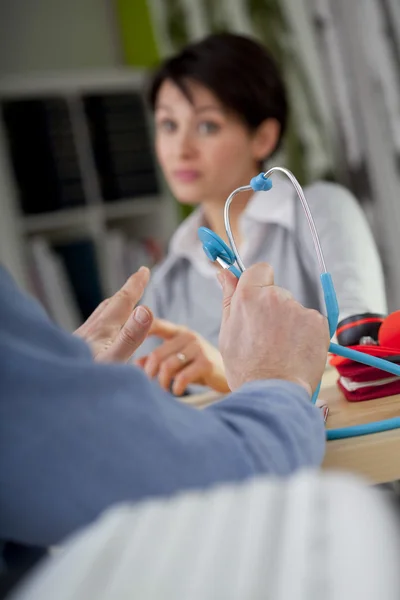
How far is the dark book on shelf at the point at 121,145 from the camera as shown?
276cm

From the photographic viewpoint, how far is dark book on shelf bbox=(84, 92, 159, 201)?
9.06 feet

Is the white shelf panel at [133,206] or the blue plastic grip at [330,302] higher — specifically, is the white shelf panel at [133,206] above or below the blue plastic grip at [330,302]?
below

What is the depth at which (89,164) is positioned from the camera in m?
2.76

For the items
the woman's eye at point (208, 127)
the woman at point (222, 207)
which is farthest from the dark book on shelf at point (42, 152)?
the woman's eye at point (208, 127)

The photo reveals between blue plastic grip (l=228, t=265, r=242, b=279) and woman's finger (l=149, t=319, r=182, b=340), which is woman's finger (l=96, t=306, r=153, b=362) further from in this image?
woman's finger (l=149, t=319, r=182, b=340)

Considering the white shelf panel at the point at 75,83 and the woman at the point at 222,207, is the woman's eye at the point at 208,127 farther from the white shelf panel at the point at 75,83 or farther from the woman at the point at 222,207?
→ the white shelf panel at the point at 75,83

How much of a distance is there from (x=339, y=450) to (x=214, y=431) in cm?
19

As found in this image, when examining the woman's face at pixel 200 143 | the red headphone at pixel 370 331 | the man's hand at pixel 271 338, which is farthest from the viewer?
the woman's face at pixel 200 143

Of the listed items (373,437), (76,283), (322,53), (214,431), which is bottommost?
(76,283)

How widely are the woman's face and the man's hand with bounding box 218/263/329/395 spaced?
640 mm

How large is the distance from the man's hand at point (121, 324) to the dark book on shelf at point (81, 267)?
1782 millimetres

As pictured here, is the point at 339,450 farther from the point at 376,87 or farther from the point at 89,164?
the point at 89,164

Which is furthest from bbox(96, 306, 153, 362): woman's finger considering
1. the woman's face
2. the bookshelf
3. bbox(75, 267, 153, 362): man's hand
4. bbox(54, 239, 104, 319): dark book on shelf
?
bbox(54, 239, 104, 319): dark book on shelf

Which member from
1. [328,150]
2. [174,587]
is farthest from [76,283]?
[174,587]
